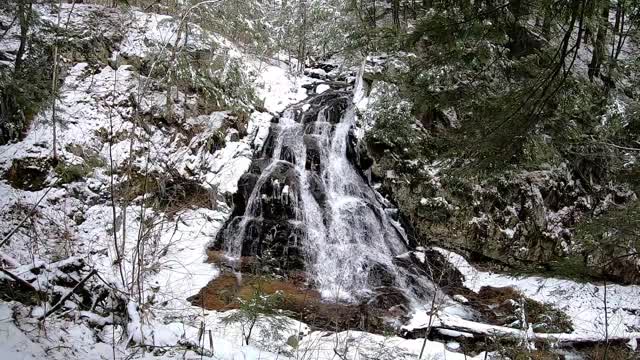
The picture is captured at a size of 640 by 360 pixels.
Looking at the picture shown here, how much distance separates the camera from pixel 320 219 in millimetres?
9750

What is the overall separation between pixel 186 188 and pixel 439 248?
6.08 metres

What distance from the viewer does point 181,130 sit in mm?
10875

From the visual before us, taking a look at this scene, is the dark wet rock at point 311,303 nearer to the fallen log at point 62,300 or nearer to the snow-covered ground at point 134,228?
the snow-covered ground at point 134,228

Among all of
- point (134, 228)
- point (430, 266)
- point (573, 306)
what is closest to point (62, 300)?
point (134, 228)

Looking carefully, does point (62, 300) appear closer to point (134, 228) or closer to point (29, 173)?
point (134, 228)

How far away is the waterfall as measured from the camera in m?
8.79

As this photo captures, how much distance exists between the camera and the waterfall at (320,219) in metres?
8.79

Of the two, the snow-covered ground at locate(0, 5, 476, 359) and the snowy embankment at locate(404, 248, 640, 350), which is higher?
the snow-covered ground at locate(0, 5, 476, 359)

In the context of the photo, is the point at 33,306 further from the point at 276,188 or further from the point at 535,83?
the point at 276,188

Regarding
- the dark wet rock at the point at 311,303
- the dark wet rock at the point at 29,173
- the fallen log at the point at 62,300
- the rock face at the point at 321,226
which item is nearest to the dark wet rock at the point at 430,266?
the rock face at the point at 321,226

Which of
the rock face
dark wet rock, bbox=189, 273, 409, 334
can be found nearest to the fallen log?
dark wet rock, bbox=189, 273, 409, 334

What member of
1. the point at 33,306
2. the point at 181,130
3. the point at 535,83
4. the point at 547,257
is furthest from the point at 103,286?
the point at 547,257

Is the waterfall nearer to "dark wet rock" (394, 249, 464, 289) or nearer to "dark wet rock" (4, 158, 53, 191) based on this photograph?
"dark wet rock" (394, 249, 464, 289)

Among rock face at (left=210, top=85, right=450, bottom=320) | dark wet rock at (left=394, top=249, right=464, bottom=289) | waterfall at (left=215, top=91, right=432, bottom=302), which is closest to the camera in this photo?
rock face at (left=210, top=85, right=450, bottom=320)
